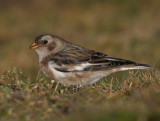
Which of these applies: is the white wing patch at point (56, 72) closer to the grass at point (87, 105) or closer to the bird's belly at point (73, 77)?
the bird's belly at point (73, 77)

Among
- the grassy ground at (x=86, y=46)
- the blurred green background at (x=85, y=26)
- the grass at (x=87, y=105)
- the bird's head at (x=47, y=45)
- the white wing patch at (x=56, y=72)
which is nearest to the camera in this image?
the grass at (x=87, y=105)

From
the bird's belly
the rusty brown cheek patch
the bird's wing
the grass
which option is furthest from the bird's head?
the grass

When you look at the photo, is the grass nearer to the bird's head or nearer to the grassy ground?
the grassy ground

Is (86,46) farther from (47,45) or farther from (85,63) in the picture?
(85,63)

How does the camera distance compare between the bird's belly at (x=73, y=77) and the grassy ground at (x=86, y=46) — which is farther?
the bird's belly at (x=73, y=77)

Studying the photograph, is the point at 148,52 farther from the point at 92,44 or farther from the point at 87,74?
the point at 87,74

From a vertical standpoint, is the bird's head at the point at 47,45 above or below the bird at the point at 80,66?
above

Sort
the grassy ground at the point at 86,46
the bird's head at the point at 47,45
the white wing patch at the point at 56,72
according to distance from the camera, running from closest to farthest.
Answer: the grassy ground at the point at 86,46 → the white wing patch at the point at 56,72 → the bird's head at the point at 47,45

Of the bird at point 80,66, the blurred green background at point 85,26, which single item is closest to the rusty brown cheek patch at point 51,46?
the bird at point 80,66
